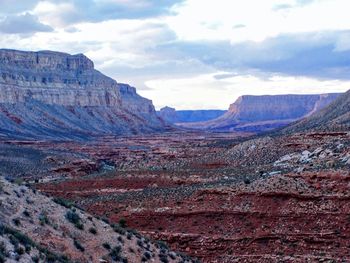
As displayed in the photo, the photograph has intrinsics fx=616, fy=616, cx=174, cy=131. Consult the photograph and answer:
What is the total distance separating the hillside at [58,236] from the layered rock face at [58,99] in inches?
3341

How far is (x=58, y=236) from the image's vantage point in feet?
45.6

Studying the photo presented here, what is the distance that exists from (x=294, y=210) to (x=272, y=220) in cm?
92

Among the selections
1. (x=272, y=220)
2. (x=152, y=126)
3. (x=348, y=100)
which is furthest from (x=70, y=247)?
(x=152, y=126)

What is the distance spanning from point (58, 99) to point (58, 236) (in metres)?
125

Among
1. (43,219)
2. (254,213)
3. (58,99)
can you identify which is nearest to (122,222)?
(254,213)

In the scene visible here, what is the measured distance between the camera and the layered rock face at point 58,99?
11519 centimetres

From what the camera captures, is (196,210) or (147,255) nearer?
(147,255)

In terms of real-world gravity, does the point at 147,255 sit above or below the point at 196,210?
above

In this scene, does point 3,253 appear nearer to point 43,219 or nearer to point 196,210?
point 43,219

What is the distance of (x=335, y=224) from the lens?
21.1 meters

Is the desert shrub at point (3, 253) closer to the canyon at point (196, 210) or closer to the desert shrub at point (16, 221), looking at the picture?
the canyon at point (196, 210)

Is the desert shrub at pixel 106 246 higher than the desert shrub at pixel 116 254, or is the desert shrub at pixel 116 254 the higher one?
the desert shrub at pixel 106 246

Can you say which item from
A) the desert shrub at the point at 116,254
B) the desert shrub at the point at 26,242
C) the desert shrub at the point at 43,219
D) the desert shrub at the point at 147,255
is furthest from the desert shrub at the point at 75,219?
the desert shrub at the point at 26,242

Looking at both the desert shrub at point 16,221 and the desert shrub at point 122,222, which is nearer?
the desert shrub at point 16,221
